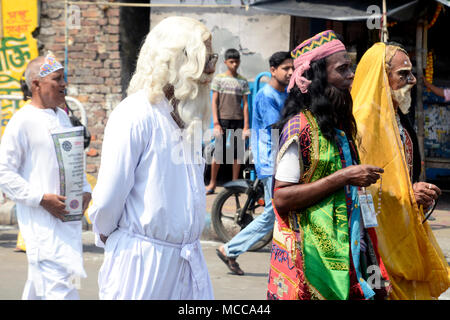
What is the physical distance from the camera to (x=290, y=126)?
3.24 metres

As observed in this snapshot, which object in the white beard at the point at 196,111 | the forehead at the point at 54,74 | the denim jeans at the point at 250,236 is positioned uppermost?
the forehead at the point at 54,74

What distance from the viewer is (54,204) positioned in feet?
13.6

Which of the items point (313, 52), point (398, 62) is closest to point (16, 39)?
point (398, 62)

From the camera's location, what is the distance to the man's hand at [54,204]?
4129mm

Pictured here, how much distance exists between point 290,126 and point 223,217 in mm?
4521

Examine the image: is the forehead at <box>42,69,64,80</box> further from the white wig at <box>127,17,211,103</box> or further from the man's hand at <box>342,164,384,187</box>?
the man's hand at <box>342,164,384,187</box>

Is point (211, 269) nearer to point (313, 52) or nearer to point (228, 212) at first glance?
point (228, 212)

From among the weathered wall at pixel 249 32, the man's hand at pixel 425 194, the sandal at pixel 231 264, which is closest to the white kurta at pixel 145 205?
the man's hand at pixel 425 194

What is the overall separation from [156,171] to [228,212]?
4.97m

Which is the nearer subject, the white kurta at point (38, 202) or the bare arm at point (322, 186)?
the bare arm at point (322, 186)

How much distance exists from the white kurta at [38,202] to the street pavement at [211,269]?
115 cm

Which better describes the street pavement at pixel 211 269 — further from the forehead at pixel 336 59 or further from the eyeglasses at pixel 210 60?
the eyeglasses at pixel 210 60

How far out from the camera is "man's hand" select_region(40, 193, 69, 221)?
163 inches

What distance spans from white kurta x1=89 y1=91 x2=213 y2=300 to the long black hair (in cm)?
77
